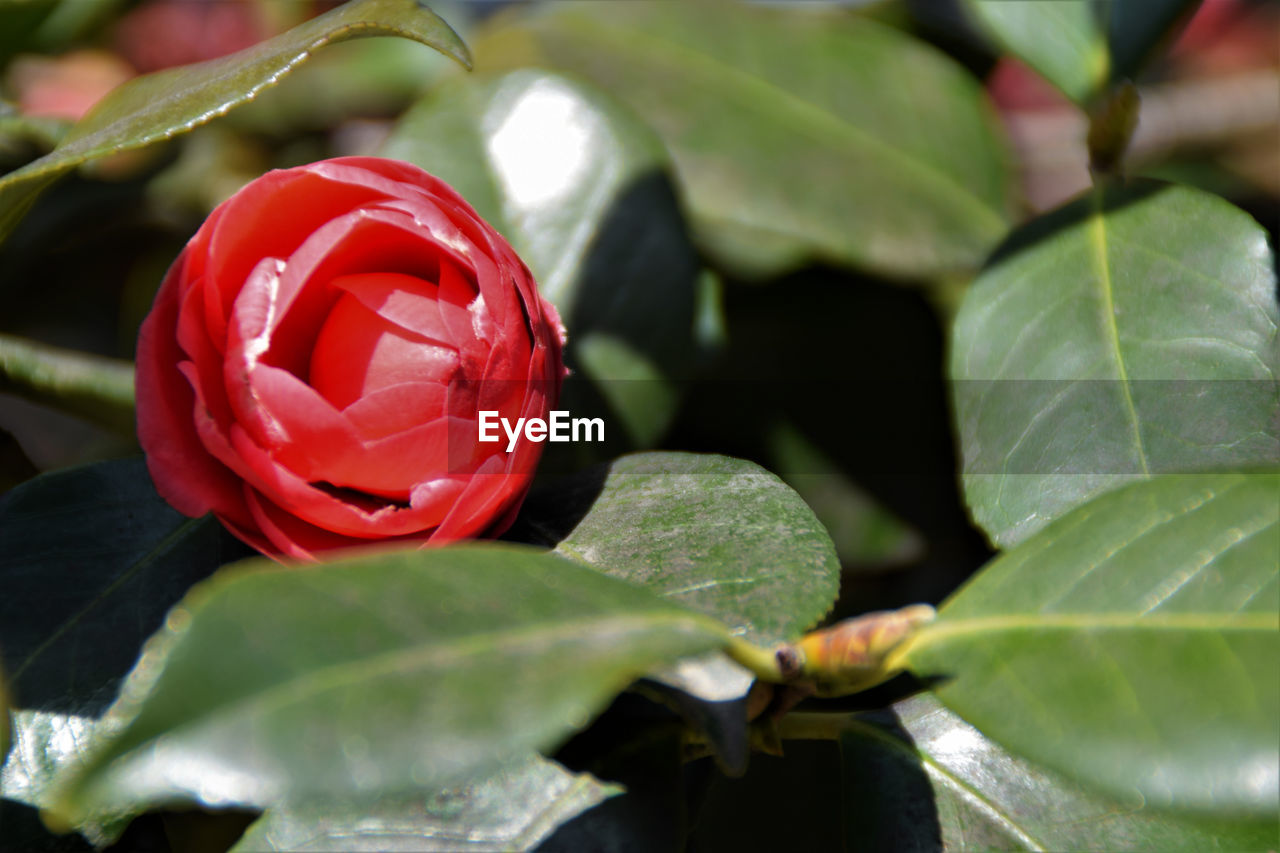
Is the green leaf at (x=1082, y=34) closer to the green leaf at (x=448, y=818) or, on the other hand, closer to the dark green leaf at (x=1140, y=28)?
the dark green leaf at (x=1140, y=28)

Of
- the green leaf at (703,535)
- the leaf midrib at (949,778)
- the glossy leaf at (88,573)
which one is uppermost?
the green leaf at (703,535)

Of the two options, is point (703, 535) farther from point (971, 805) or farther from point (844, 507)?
point (844, 507)

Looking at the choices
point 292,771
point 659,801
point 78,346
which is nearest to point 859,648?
point 659,801

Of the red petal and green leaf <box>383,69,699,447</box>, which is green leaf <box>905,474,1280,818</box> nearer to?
the red petal

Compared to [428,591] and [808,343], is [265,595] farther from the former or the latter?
[808,343]

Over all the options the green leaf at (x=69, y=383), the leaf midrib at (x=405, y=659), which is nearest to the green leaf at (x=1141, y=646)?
the leaf midrib at (x=405, y=659)
